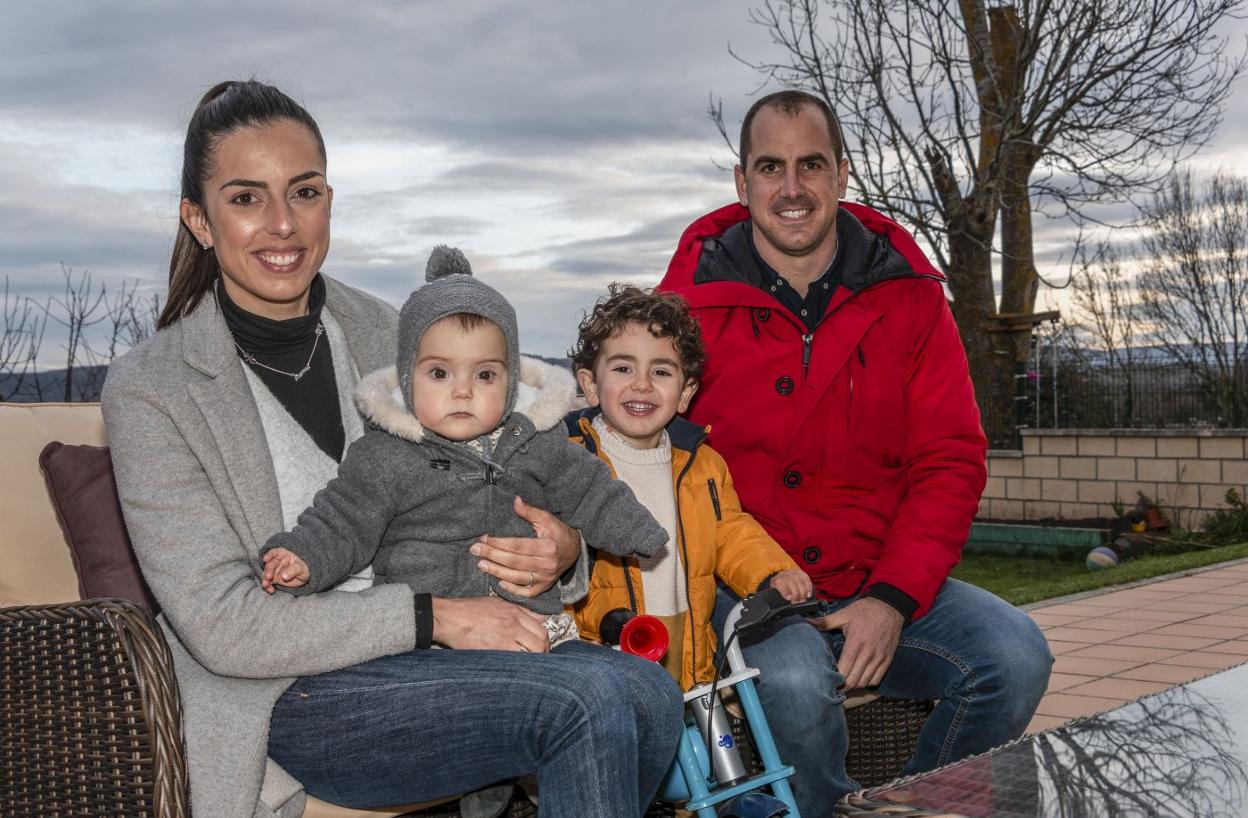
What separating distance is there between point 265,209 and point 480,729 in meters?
0.98

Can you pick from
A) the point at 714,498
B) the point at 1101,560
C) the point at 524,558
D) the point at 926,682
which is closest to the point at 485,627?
the point at 524,558

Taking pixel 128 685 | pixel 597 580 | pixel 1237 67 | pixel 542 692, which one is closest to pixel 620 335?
pixel 597 580

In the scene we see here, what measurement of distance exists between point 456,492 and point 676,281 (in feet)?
3.59

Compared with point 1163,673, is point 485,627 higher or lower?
higher

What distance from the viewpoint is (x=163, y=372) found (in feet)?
6.66

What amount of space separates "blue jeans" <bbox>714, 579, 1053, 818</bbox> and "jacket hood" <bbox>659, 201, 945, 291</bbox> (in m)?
0.75

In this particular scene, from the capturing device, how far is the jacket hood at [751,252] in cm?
287

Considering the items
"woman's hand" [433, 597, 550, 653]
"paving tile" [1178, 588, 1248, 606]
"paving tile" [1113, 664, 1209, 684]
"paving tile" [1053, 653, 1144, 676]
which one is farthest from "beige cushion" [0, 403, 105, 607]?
"paving tile" [1178, 588, 1248, 606]

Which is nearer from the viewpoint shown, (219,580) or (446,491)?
(219,580)

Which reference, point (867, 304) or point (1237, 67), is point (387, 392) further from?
point (1237, 67)

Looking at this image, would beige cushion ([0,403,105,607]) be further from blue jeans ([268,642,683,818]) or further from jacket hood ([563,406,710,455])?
jacket hood ([563,406,710,455])

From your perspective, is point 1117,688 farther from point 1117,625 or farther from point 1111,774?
point 1111,774

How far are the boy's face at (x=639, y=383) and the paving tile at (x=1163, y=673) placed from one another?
268 centimetres

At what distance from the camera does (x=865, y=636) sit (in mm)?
2537
